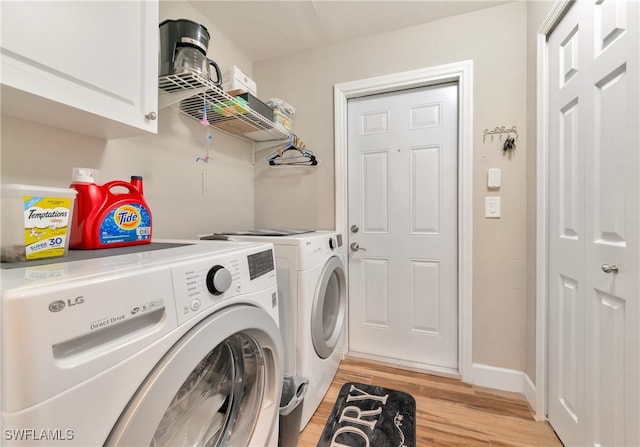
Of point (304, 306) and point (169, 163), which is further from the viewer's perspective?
point (169, 163)

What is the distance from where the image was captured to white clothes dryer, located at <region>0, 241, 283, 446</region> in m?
0.35

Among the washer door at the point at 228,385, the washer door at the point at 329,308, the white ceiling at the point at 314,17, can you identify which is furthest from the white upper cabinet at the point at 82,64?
the washer door at the point at 329,308

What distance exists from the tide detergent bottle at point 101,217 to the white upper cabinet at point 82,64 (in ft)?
0.69

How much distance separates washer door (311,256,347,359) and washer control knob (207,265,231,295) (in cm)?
67

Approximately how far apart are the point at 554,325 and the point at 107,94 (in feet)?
6.90

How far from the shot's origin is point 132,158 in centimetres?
129

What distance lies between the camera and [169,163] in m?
1.48

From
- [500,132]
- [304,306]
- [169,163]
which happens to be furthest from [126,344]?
[500,132]

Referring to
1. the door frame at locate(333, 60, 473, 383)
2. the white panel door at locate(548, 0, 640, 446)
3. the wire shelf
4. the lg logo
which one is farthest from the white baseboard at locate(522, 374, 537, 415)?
the wire shelf

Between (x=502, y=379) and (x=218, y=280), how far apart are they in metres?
1.88

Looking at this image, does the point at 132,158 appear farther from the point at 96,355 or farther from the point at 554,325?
the point at 554,325

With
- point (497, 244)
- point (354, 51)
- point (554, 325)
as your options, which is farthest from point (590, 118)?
point (354, 51)

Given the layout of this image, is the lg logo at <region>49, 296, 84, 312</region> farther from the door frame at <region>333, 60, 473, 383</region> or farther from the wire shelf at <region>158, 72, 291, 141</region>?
the door frame at <region>333, 60, 473, 383</region>

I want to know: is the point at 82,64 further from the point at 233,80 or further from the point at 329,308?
the point at 329,308
